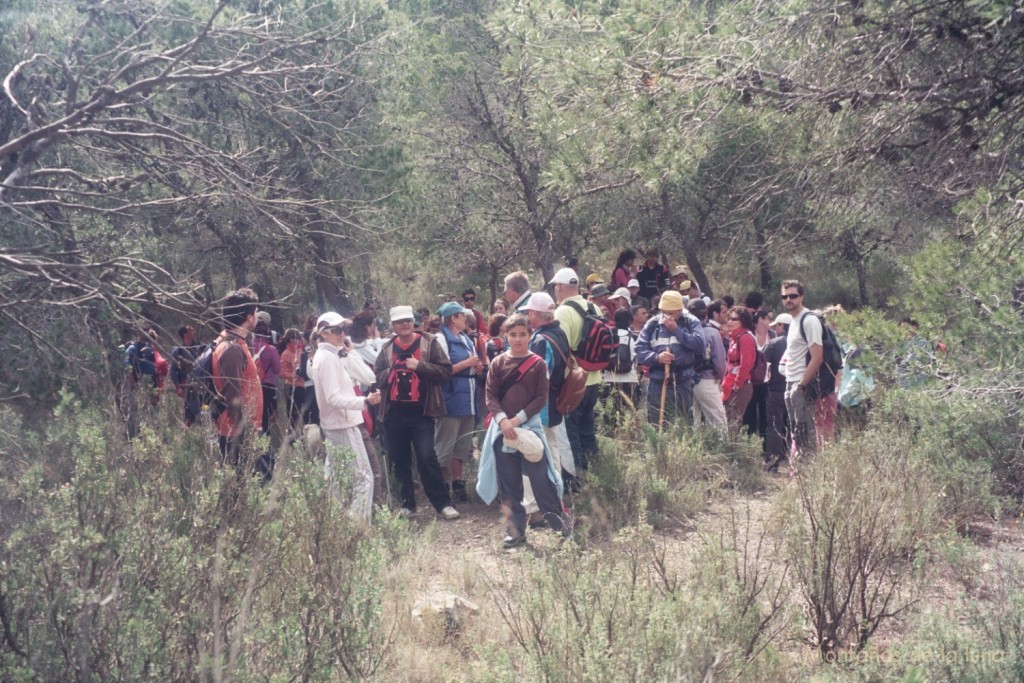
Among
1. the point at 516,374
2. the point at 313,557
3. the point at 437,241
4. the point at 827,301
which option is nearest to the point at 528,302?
the point at 516,374

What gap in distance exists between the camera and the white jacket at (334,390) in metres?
7.39

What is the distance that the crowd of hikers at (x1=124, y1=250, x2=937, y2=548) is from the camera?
702cm

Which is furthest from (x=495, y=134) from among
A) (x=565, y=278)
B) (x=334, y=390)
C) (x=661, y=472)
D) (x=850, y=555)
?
(x=850, y=555)

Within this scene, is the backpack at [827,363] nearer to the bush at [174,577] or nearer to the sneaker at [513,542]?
the sneaker at [513,542]

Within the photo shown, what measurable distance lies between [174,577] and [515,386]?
134 inches

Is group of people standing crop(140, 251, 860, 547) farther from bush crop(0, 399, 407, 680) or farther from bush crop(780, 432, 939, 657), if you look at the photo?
bush crop(780, 432, 939, 657)

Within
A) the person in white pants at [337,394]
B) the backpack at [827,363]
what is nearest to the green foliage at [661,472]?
the backpack at [827,363]

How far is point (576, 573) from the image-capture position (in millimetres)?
4641

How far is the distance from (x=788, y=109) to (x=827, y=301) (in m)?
17.9

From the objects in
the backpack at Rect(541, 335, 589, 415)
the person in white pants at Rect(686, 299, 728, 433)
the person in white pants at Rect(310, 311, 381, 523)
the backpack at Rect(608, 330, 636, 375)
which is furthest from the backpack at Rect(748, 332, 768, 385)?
the person in white pants at Rect(310, 311, 381, 523)

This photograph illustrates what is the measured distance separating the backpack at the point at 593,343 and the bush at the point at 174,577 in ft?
11.7

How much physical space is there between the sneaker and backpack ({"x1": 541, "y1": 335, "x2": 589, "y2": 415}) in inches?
42.8

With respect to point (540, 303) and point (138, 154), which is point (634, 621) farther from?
point (138, 154)

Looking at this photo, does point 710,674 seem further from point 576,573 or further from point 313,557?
point 313,557
